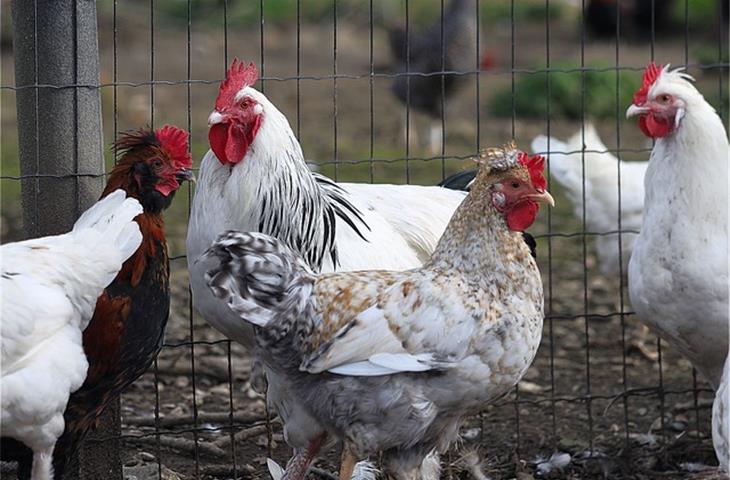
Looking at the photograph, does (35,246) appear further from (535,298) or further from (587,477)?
(587,477)

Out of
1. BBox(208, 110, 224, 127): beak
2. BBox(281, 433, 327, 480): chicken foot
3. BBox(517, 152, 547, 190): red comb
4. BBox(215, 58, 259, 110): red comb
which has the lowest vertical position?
BBox(281, 433, 327, 480): chicken foot

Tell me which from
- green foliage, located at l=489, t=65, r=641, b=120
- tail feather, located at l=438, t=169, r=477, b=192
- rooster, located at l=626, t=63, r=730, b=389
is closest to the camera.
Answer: rooster, located at l=626, t=63, r=730, b=389

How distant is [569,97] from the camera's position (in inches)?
539

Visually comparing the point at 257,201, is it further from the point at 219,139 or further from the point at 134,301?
the point at 134,301

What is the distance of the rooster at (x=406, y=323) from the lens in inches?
148

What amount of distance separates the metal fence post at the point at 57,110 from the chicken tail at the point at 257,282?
993 mm

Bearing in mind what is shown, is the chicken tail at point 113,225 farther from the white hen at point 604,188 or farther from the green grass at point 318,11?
the green grass at point 318,11

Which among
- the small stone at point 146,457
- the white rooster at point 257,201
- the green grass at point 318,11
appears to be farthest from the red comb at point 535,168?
the green grass at point 318,11

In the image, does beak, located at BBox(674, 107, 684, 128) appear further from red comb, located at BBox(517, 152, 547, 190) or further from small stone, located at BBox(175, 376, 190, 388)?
small stone, located at BBox(175, 376, 190, 388)

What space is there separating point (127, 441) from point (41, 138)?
1.55m

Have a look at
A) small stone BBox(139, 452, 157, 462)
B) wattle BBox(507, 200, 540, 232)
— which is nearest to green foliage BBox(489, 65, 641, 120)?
small stone BBox(139, 452, 157, 462)

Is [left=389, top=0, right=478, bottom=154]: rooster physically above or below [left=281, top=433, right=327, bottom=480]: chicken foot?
above

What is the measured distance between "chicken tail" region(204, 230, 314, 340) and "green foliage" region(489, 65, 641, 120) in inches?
393

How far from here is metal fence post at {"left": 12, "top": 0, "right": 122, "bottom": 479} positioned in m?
4.45
